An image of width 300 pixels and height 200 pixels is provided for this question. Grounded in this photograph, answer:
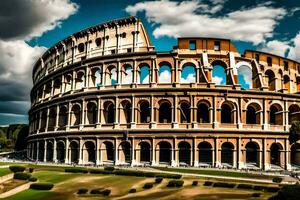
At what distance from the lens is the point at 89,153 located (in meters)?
50.1

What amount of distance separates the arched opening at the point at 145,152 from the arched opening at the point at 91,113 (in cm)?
848

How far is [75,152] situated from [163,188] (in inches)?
1069

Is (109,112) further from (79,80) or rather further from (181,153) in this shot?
(181,153)

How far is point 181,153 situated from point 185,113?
19.3 feet

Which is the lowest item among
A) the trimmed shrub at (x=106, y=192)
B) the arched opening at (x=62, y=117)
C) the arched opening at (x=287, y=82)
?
the trimmed shrub at (x=106, y=192)

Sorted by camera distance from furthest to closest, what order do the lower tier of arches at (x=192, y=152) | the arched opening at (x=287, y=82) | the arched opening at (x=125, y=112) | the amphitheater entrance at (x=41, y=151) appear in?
the amphitheater entrance at (x=41, y=151) < the arched opening at (x=287, y=82) < the arched opening at (x=125, y=112) < the lower tier of arches at (x=192, y=152)

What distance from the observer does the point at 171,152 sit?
4512 cm

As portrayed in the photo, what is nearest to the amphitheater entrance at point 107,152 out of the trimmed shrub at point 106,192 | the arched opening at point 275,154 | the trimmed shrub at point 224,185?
the trimmed shrub at point 106,192

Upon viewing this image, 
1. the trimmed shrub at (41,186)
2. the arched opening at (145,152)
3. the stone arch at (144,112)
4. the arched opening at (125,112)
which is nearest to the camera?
the trimmed shrub at (41,186)

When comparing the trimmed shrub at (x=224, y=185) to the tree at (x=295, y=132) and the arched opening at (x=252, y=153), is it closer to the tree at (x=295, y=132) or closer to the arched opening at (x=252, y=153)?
the arched opening at (x=252, y=153)

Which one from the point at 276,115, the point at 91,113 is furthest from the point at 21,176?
the point at 276,115

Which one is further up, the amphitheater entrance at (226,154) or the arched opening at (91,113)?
the arched opening at (91,113)

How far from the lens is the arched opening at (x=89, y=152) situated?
160 feet

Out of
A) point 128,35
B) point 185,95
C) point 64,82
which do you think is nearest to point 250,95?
point 185,95
